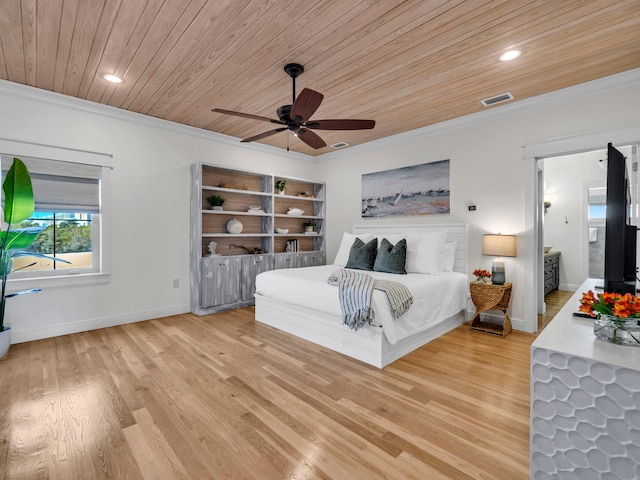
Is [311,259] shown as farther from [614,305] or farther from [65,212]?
[614,305]

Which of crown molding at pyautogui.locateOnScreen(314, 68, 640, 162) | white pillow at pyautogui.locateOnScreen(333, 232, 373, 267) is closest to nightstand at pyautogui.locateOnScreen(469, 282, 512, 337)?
white pillow at pyautogui.locateOnScreen(333, 232, 373, 267)

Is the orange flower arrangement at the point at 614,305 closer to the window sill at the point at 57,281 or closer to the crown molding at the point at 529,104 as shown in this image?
the crown molding at the point at 529,104

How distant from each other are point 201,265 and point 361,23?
3399mm

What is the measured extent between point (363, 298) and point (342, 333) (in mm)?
499

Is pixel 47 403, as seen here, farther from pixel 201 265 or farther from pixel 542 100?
pixel 542 100

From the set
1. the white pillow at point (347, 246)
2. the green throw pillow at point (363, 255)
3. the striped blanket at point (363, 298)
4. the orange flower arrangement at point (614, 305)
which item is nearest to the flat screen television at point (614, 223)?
the orange flower arrangement at point (614, 305)

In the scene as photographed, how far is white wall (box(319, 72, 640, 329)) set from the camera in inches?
123

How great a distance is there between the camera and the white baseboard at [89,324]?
10.7 ft

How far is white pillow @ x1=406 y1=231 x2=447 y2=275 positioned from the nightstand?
50cm

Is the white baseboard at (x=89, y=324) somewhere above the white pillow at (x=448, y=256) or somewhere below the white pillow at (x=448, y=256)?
below

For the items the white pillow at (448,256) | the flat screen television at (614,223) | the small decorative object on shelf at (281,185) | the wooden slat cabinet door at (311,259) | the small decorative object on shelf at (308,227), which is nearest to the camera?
the flat screen television at (614,223)

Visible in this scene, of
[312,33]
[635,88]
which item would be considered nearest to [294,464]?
[312,33]

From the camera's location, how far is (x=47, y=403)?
6.91ft

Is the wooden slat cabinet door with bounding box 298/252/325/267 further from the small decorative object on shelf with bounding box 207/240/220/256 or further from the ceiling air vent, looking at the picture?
the ceiling air vent
